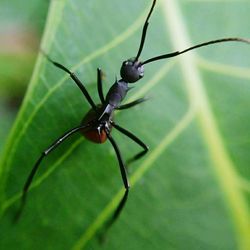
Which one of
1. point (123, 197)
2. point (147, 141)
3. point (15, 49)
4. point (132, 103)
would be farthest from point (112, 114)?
point (15, 49)

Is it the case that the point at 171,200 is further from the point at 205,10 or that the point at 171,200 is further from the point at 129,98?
the point at 205,10

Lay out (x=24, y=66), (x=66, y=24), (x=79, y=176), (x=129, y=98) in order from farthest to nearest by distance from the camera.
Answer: (x=24, y=66), (x=129, y=98), (x=79, y=176), (x=66, y=24)

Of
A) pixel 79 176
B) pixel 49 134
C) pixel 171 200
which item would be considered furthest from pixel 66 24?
pixel 171 200

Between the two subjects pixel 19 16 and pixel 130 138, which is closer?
pixel 130 138

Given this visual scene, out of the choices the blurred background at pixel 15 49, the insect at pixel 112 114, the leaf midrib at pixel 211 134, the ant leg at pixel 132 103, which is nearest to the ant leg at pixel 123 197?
the insect at pixel 112 114

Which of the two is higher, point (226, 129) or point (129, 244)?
point (226, 129)

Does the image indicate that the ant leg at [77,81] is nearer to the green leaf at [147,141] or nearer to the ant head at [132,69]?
the green leaf at [147,141]
